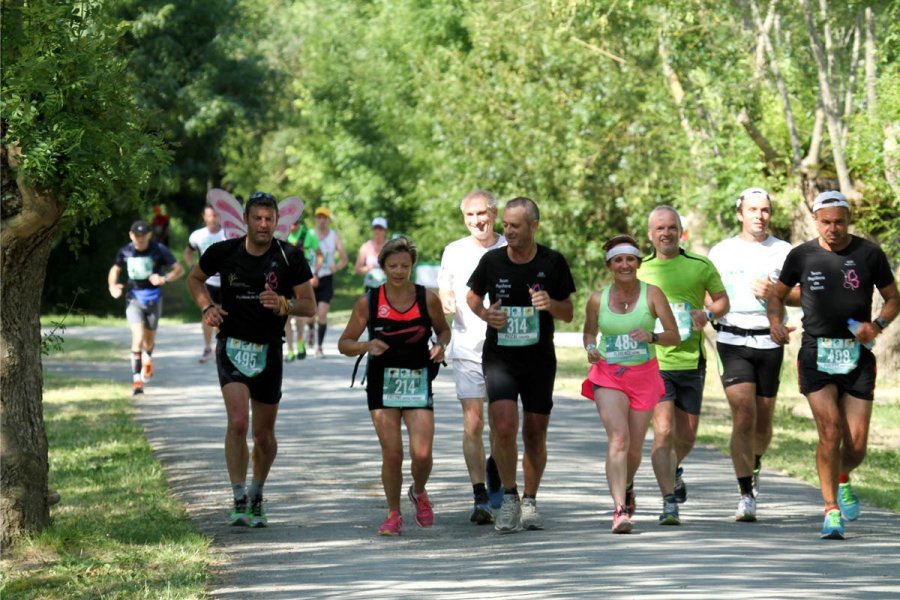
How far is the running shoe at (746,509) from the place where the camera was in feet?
36.6

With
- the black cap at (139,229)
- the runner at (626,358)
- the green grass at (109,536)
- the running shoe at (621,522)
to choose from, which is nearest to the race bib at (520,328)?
the runner at (626,358)

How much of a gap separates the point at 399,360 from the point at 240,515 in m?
1.36

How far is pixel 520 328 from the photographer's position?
35.3 ft

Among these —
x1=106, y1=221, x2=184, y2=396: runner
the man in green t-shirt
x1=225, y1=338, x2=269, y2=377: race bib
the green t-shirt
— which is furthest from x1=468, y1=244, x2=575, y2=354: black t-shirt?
the man in green t-shirt

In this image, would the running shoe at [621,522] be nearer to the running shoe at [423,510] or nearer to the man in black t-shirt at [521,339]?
the man in black t-shirt at [521,339]

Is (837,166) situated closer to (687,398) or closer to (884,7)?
(884,7)

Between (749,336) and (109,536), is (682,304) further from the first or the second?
(109,536)

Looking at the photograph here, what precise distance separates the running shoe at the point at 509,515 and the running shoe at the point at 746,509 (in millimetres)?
1413

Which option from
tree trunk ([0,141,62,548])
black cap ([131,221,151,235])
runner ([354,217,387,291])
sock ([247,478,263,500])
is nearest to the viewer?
tree trunk ([0,141,62,548])

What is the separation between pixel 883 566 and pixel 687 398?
239cm

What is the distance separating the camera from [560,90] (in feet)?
108

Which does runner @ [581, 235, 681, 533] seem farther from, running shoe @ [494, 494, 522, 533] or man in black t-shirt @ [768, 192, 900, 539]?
man in black t-shirt @ [768, 192, 900, 539]

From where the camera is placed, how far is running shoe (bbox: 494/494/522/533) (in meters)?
10.6

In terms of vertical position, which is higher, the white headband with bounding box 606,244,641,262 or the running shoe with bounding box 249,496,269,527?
the white headband with bounding box 606,244,641,262
